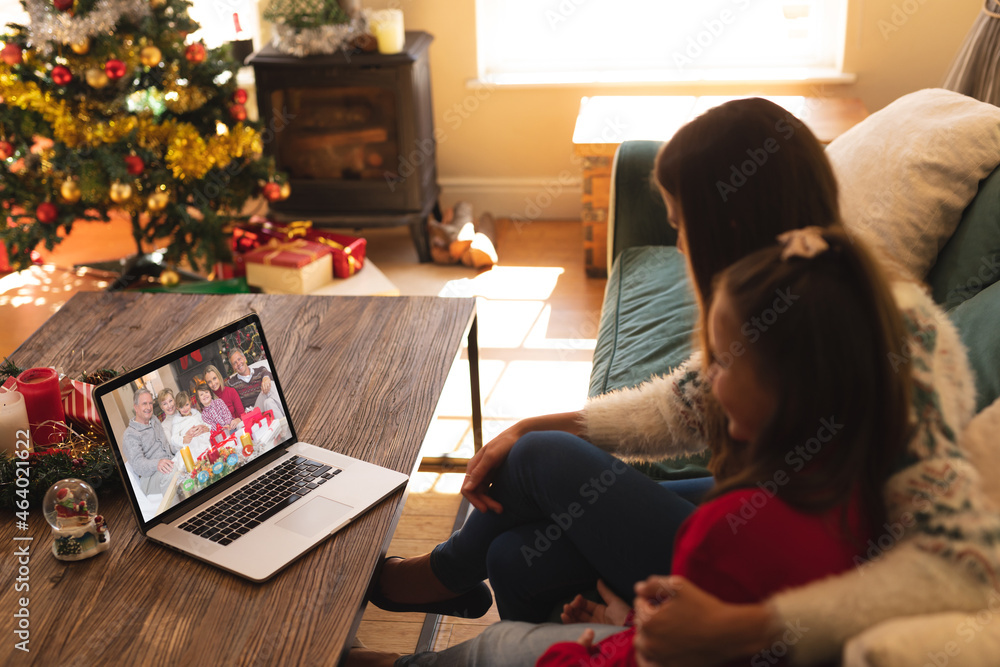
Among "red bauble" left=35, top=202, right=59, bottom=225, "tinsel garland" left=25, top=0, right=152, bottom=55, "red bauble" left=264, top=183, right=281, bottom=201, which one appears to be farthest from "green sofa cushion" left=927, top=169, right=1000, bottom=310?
"red bauble" left=35, top=202, right=59, bottom=225

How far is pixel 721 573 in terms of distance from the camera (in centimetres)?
80

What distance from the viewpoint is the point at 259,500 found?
→ 47.3 inches

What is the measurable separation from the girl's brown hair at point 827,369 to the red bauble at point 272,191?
8.01ft

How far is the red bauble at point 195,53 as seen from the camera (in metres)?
2.68

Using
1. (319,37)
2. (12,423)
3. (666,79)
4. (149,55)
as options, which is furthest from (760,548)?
(666,79)

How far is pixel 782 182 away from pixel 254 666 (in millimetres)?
862

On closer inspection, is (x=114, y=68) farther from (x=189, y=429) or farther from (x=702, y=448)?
(x=702, y=448)

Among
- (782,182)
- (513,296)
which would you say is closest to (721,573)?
(782,182)

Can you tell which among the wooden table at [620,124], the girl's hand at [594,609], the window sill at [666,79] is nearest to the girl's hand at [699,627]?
the girl's hand at [594,609]

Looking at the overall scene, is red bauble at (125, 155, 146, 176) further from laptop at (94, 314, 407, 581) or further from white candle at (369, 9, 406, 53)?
laptop at (94, 314, 407, 581)

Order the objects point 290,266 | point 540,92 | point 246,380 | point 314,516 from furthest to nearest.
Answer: point 540,92 → point 290,266 → point 246,380 → point 314,516

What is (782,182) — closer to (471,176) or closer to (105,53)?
(105,53)

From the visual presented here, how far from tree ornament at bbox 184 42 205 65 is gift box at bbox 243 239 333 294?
640mm

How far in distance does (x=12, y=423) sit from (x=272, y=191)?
1.86 m
